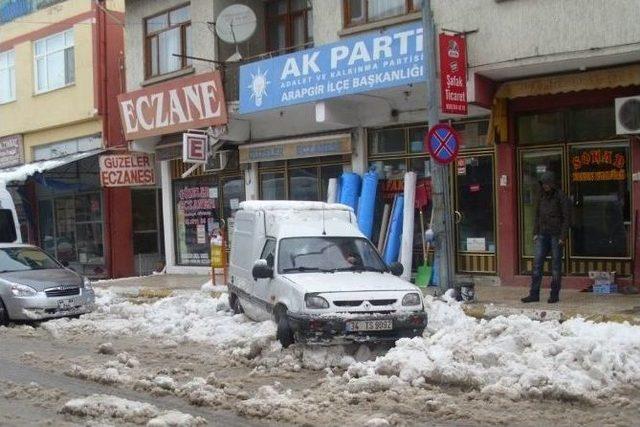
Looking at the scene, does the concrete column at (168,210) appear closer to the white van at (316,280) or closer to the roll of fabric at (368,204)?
Result: the roll of fabric at (368,204)

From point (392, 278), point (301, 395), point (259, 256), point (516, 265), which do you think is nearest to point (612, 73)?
point (516, 265)

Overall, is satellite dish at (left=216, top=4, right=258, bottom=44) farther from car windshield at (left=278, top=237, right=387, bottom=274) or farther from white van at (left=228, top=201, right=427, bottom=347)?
car windshield at (left=278, top=237, right=387, bottom=274)

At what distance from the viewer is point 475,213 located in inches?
611

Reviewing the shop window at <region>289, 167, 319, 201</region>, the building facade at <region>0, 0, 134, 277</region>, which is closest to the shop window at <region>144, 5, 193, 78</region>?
the building facade at <region>0, 0, 134, 277</region>

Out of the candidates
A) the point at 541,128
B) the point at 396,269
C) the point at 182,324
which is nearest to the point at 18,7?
the point at 182,324

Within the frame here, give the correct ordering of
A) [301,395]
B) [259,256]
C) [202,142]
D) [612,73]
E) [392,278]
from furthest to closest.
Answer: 1. [202,142]
2. [612,73]
3. [259,256]
4. [392,278]
5. [301,395]

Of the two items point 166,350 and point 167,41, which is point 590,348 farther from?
point 167,41

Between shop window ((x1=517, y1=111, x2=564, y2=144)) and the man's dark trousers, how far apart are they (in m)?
2.54

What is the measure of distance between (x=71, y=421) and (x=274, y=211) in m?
5.59

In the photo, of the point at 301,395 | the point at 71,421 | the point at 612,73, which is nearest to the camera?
the point at 71,421

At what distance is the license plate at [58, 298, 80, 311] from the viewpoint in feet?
44.1

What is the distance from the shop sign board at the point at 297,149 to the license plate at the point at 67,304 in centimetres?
659

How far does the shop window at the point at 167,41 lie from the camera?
66.5ft

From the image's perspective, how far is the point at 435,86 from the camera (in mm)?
13172
